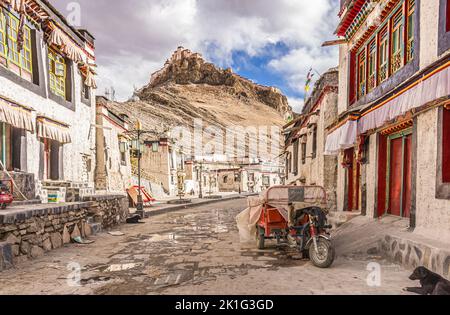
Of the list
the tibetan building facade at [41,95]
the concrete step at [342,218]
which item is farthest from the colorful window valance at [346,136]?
the tibetan building facade at [41,95]

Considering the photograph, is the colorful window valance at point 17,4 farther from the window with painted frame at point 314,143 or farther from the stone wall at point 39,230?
the window with painted frame at point 314,143

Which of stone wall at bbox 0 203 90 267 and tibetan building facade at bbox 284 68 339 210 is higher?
tibetan building facade at bbox 284 68 339 210

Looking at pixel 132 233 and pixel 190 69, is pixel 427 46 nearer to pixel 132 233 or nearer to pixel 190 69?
pixel 132 233

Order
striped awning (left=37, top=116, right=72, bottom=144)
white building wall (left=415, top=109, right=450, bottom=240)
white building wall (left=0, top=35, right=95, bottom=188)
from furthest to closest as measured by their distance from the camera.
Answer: striped awning (left=37, top=116, right=72, bottom=144), white building wall (left=0, top=35, right=95, bottom=188), white building wall (left=415, top=109, right=450, bottom=240)

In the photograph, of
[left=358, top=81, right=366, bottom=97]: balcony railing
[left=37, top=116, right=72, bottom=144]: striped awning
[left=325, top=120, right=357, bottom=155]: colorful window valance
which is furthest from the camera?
[left=37, top=116, right=72, bottom=144]: striped awning

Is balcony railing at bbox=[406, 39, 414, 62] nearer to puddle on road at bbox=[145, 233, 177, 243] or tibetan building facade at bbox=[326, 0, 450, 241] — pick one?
tibetan building facade at bbox=[326, 0, 450, 241]

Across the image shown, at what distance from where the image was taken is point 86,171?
1764 centimetres

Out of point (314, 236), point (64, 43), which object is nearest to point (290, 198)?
point (314, 236)

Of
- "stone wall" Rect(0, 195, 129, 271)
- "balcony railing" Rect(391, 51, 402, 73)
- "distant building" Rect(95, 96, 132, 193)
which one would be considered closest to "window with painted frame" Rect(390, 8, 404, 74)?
"balcony railing" Rect(391, 51, 402, 73)

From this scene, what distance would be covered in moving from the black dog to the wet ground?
0.89ft

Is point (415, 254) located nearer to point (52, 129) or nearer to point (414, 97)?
point (414, 97)

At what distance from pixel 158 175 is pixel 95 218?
21921 mm

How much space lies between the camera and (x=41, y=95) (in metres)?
12.5

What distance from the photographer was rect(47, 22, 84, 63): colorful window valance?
1291 cm
